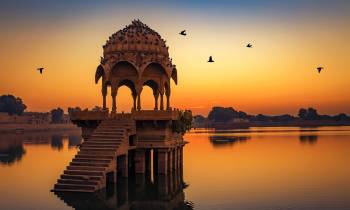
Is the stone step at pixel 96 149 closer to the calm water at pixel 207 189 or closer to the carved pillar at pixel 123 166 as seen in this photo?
the calm water at pixel 207 189

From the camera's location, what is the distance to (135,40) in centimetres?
4284

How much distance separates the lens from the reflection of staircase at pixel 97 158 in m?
31.3

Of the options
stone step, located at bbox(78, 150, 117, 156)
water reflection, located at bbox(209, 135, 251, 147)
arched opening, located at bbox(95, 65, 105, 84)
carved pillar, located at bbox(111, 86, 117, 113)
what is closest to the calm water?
stone step, located at bbox(78, 150, 117, 156)

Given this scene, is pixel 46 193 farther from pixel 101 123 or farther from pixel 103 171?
pixel 101 123

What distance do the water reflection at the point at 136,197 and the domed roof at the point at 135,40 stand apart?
1266 centimetres

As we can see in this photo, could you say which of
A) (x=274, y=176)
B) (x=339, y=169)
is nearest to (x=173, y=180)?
(x=274, y=176)

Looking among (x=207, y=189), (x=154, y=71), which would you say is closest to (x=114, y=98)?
(x=154, y=71)

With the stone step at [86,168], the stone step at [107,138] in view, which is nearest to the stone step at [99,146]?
the stone step at [107,138]

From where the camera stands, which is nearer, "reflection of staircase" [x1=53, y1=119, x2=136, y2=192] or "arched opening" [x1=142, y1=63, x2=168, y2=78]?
"reflection of staircase" [x1=53, y1=119, x2=136, y2=192]

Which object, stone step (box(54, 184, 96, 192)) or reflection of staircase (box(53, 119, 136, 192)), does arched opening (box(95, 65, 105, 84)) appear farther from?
stone step (box(54, 184, 96, 192))

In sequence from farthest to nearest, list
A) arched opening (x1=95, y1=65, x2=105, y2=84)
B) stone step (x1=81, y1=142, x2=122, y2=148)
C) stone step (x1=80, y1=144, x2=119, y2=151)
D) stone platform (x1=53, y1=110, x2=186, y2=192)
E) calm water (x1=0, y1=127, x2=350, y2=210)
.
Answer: arched opening (x1=95, y1=65, x2=105, y2=84) < stone step (x1=81, y1=142, x2=122, y2=148) < stone step (x1=80, y1=144, x2=119, y2=151) < stone platform (x1=53, y1=110, x2=186, y2=192) < calm water (x1=0, y1=127, x2=350, y2=210)

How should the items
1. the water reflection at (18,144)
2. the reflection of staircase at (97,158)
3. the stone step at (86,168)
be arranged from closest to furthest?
the reflection of staircase at (97,158) → the stone step at (86,168) → the water reflection at (18,144)

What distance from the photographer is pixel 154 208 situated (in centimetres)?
2916

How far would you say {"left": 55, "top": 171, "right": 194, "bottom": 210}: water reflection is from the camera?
2890cm
